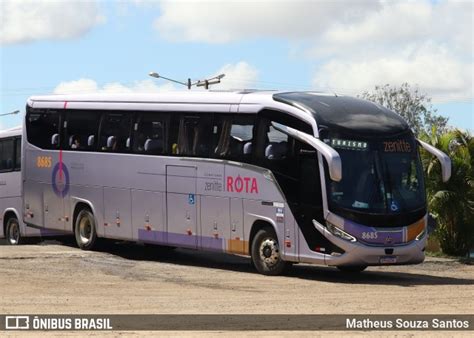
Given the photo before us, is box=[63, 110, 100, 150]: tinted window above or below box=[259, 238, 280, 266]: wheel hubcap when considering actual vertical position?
above

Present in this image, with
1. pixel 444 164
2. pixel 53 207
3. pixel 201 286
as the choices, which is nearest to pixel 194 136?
pixel 201 286

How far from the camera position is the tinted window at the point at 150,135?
25.0 metres

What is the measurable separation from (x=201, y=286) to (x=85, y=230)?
784 centimetres

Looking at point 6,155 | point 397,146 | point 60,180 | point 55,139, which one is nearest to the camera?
point 397,146

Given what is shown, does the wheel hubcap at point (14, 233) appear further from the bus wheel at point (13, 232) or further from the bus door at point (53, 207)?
the bus door at point (53, 207)

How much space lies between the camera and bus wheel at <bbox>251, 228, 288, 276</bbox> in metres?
22.6

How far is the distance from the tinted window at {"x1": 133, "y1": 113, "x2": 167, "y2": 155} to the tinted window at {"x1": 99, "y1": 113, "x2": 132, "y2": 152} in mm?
304

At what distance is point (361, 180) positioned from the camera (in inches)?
854

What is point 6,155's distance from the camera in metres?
34.8

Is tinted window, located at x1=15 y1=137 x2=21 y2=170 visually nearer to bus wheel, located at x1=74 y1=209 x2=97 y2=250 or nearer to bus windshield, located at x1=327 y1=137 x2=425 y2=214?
bus wheel, located at x1=74 y1=209 x2=97 y2=250

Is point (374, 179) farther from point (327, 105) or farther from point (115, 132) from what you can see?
point (115, 132)

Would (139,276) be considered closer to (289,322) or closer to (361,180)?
(361,180)

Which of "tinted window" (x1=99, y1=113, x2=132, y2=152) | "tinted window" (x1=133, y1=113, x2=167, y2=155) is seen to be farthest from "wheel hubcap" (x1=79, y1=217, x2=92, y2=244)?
"tinted window" (x1=133, y1=113, x2=167, y2=155)

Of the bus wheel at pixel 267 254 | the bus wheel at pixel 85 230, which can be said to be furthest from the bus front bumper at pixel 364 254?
the bus wheel at pixel 85 230
